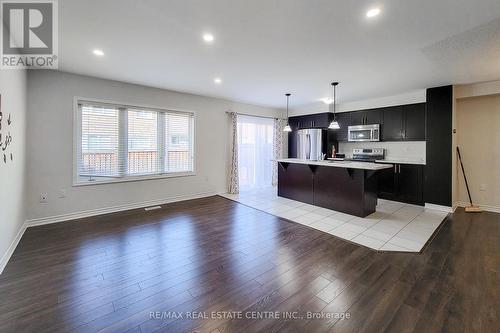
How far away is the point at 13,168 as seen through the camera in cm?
281

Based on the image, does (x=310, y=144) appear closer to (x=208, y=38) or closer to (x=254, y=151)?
(x=254, y=151)

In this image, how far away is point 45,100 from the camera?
368 centimetres

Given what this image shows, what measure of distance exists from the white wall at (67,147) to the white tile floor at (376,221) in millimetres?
2118

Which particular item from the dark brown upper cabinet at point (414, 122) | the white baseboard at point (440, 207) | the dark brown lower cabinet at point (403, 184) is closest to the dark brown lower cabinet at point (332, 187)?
the dark brown lower cabinet at point (403, 184)

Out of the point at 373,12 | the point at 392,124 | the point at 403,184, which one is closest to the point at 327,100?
the point at 392,124

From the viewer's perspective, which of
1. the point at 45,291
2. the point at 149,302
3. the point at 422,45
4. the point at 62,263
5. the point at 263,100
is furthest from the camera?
the point at 263,100

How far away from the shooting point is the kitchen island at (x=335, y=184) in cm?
403

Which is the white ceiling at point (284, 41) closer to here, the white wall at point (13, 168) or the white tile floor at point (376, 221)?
the white wall at point (13, 168)

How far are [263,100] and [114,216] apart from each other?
4.46 metres

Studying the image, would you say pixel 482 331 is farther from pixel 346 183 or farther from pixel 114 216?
pixel 114 216

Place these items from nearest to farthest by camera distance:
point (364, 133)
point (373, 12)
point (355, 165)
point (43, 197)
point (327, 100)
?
point (373, 12) < point (43, 197) < point (355, 165) < point (364, 133) < point (327, 100)

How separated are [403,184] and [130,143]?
609cm

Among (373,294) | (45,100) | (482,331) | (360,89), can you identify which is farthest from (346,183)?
(45,100)

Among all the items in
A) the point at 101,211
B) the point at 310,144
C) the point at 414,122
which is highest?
the point at 414,122
